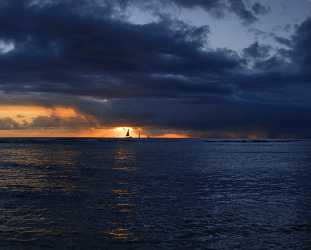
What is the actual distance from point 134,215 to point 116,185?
1627 centimetres

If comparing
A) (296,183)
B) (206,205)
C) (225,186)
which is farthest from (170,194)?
(296,183)

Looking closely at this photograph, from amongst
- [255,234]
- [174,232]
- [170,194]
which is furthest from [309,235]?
[170,194]

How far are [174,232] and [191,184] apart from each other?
2128 centimetres

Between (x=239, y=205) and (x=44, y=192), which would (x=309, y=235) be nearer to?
(x=239, y=205)

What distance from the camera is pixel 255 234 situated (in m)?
20.3

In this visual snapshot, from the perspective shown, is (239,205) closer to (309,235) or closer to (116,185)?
(309,235)

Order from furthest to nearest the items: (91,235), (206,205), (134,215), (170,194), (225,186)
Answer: (225,186) < (170,194) < (206,205) < (134,215) < (91,235)

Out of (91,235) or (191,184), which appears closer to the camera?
(91,235)

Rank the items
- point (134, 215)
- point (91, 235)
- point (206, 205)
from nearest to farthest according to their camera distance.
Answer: point (91, 235) → point (134, 215) → point (206, 205)

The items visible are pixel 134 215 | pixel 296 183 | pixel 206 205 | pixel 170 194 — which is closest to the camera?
pixel 134 215

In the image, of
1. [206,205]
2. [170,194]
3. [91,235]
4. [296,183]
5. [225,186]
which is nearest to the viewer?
[91,235]

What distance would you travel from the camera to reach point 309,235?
20203 millimetres

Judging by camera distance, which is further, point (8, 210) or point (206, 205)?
point (206, 205)

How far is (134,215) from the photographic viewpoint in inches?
981
